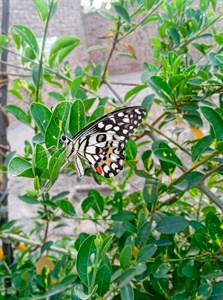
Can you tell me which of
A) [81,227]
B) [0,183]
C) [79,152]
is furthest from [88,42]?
[79,152]

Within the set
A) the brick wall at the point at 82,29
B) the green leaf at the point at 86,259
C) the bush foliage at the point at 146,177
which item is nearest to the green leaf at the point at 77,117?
the bush foliage at the point at 146,177

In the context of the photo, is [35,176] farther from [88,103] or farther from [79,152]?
[88,103]

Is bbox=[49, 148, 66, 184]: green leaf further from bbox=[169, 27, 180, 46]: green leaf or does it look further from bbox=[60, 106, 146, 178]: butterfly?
bbox=[169, 27, 180, 46]: green leaf

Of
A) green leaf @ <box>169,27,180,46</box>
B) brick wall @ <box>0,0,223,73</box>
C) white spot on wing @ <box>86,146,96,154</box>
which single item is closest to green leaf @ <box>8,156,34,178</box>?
white spot on wing @ <box>86,146,96,154</box>

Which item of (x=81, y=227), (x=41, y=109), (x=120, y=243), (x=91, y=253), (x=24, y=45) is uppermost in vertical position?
(x=24, y=45)

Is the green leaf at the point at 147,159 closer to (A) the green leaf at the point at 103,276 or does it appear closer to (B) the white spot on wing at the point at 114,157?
(B) the white spot on wing at the point at 114,157
